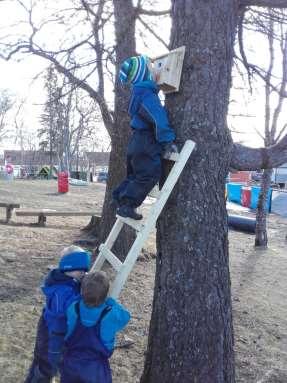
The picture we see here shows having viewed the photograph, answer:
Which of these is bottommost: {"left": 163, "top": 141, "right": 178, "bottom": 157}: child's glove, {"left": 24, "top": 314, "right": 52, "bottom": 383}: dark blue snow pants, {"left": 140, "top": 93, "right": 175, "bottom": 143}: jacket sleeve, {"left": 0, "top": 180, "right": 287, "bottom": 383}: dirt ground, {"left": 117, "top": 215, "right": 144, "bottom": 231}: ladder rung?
{"left": 0, "top": 180, "right": 287, "bottom": 383}: dirt ground

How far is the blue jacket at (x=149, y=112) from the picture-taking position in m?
3.22

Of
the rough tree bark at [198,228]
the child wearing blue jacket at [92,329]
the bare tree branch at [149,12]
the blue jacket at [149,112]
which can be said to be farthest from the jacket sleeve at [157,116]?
the bare tree branch at [149,12]

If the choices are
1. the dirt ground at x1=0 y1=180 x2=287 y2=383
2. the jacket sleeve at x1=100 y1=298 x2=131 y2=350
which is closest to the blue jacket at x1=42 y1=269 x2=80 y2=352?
the jacket sleeve at x1=100 y1=298 x2=131 y2=350

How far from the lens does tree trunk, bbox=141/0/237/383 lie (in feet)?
11.1

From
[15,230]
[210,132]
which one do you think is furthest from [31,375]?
[15,230]

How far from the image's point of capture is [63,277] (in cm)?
320

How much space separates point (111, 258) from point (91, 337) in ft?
2.23

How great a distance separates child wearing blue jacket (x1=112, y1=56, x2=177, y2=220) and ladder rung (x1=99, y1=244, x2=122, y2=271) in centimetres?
34

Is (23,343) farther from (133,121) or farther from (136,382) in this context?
(133,121)

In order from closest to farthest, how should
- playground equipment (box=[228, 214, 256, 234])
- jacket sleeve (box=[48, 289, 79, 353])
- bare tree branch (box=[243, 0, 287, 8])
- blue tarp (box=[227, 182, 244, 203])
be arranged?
1. jacket sleeve (box=[48, 289, 79, 353])
2. bare tree branch (box=[243, 0, 287, 8])
3. playground equipment (box=[228, 214, 256, 234])
4. blue tarp (box=[227, 182, 244, 203])

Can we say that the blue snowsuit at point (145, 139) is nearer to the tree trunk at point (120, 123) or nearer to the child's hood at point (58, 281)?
the child's hood at point (58, 281)

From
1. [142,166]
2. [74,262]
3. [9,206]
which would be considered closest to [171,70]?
[142,166]

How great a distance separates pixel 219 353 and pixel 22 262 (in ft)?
14.9

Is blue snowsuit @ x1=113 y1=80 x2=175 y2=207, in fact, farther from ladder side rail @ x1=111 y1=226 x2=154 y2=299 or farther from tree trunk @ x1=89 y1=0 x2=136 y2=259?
tree trunk @ x1=89 y1=0 x2=136 y2=259
